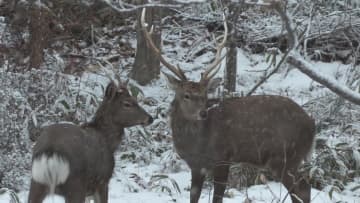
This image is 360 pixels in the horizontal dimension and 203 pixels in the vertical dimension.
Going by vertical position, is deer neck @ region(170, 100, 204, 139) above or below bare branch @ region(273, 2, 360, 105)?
below

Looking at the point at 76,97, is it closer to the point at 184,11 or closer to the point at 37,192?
the point at 184,11

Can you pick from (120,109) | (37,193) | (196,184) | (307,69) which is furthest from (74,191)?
(307,69)

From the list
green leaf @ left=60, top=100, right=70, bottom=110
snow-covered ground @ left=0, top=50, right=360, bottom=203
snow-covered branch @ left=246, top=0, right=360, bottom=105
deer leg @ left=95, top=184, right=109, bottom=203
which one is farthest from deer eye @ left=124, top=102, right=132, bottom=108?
snow-covered branch @ left=246, top=0, right=360, bottom=105

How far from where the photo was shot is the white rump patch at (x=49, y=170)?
5.39m

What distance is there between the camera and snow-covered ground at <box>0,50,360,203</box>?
7.82m

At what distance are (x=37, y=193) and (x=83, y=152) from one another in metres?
0.53

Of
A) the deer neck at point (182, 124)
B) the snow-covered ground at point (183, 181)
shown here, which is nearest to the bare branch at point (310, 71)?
the snow-covered ground at point (183, 181)

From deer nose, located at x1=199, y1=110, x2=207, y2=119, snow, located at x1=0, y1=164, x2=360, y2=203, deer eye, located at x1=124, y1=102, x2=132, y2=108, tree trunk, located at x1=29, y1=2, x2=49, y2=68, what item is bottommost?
snow, located at x1=0, y1=164, x2=360, y2=203

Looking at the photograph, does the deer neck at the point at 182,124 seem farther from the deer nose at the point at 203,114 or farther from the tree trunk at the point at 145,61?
the tree trunk at the point at 145,61

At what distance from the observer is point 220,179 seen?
288 inches

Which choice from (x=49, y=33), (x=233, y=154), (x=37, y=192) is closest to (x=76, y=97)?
(x=49, y=33)

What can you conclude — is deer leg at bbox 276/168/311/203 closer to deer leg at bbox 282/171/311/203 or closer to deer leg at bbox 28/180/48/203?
deer leg at bbox 282/171/311/203

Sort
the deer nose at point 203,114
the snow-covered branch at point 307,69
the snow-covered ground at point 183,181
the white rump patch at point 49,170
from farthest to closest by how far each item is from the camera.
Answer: the snow-covered ground at point 183,181, the deer nose at point 203,114, the white rump patch at point 49,170, the snow-covered branch at point 307,69

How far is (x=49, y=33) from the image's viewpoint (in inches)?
400
